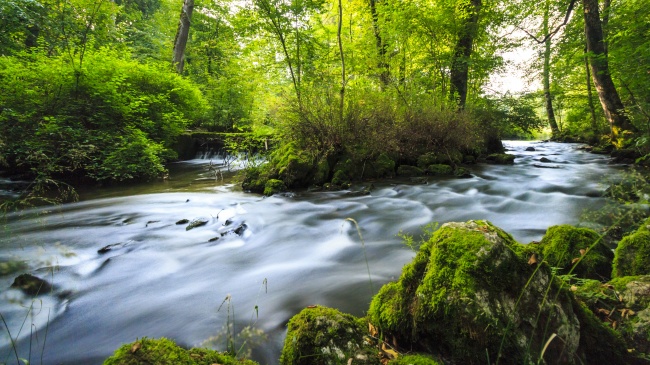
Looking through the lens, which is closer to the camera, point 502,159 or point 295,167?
point 295,167

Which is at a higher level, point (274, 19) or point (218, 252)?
point (274, 19)

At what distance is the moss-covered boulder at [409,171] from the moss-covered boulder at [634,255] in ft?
21.2

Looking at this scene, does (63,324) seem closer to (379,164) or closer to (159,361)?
(159,361)

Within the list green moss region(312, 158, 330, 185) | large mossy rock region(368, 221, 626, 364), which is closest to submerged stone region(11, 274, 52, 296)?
large mossy rock region(368, 221, 626, 364)

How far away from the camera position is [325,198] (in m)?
6.81

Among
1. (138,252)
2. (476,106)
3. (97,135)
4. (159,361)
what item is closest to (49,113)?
(97,135)

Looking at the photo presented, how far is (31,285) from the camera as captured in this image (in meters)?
3.13

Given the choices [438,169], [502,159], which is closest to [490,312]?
[438,169]

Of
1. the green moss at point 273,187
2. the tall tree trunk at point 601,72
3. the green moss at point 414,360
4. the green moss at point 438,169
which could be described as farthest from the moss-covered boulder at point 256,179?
the tall tree trunk at point 601,72

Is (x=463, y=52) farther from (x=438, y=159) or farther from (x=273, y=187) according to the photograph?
(x=273, y=187)

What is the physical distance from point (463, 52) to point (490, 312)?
487 inches

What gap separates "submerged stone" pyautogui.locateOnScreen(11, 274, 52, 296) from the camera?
3060mm

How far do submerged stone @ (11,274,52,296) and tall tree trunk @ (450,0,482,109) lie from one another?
37.5ft

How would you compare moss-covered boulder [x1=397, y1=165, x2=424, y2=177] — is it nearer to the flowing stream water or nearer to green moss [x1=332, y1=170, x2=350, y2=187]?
the flowing stream water
